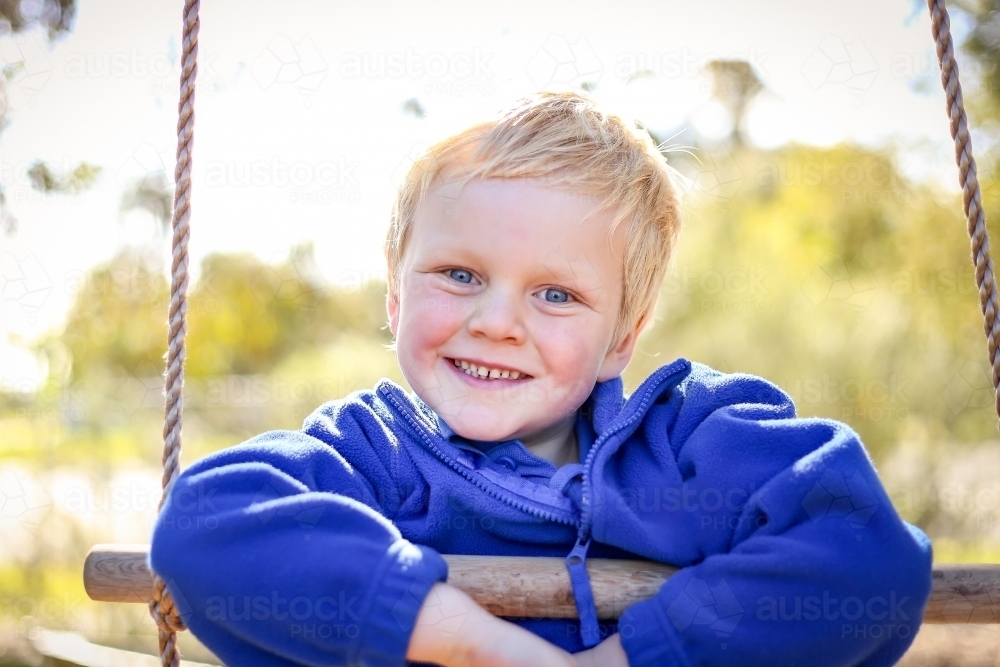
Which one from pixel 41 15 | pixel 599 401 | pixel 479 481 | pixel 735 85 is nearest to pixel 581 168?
pixel 599 401

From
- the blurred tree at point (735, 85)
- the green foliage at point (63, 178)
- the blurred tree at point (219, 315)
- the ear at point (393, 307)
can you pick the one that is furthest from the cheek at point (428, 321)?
the blurred tree at point (219, 315)

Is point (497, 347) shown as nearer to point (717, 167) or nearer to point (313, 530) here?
point (313, 530)

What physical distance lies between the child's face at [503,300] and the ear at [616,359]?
0.10 m

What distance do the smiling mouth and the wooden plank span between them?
28 cm

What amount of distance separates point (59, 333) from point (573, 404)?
116 inches

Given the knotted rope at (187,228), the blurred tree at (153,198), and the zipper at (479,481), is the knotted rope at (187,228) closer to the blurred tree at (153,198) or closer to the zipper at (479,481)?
the zipper at (479,481)

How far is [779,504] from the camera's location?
1056 mm

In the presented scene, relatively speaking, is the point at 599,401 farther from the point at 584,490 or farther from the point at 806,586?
the point at 806,586

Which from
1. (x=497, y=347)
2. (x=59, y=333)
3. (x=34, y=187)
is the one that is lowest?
(x=59, y=333)

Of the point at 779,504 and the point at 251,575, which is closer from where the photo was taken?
the point at 251,575

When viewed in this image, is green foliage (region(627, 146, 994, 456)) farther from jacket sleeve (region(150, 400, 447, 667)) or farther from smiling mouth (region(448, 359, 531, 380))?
jacket sleeve (region(150, 400, 447, 667))

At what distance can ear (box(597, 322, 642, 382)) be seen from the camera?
1.37 m

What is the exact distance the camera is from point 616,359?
1.37 meters

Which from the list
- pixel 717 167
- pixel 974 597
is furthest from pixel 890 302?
pixel 974 597
